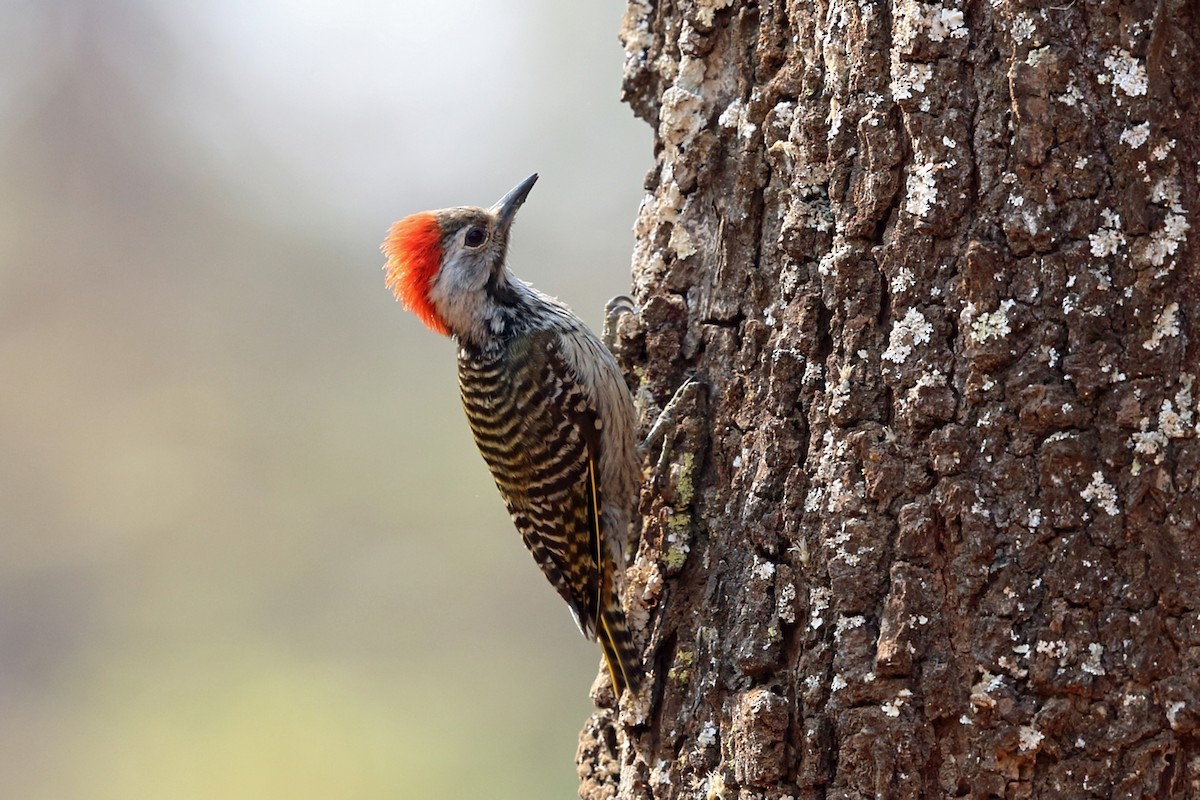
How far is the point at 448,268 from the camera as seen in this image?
183 inches

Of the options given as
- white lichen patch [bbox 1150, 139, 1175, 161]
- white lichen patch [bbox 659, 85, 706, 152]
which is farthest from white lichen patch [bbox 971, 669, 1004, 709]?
white lichen patch [bbox 659, 85, 706, 152]

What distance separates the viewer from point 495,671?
10742mm

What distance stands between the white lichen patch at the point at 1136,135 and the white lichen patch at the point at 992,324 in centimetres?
41

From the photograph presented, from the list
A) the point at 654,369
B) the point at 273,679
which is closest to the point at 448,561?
the point at 273,679

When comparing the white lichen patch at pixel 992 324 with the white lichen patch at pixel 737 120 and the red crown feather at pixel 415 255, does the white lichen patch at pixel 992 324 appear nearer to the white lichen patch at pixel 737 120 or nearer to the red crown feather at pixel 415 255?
the white lichen patch at pixel 737 120

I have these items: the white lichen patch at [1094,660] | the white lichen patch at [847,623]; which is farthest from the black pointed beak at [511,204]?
the white lichen patch at [1094,660]

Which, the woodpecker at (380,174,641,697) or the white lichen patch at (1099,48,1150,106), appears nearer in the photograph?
the white lichen patch at (1099,48,1150,106)

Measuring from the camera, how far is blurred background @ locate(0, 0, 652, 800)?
33.4 ft

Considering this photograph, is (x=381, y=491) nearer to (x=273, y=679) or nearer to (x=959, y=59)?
(x=273, y=679)

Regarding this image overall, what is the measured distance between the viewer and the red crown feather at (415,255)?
15.1ft

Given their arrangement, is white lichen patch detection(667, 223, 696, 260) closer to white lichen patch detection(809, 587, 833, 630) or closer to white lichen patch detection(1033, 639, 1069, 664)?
white lichen patch detection(809, 587, 833, 630)

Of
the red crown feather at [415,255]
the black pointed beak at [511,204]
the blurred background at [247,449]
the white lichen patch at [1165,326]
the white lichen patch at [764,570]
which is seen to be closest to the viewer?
the white lichen patch at [1165,326]

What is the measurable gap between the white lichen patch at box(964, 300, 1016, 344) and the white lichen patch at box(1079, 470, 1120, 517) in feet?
1.18

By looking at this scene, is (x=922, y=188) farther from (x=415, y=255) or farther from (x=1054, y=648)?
(x=415, y=255)
